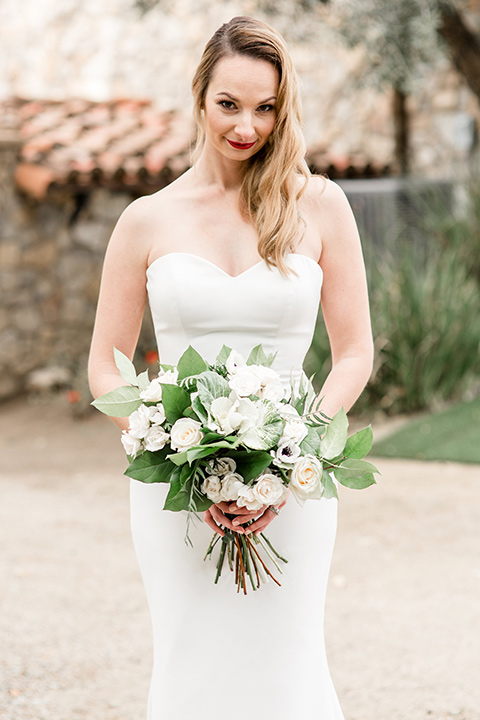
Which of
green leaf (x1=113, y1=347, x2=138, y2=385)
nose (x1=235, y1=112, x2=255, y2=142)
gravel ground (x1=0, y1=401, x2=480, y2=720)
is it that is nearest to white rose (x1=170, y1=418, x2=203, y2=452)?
green leaf (x1=113, y1=347, x2=138, y2=385)

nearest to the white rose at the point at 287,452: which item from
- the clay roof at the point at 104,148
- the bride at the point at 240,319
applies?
the bride at the point at 240,319

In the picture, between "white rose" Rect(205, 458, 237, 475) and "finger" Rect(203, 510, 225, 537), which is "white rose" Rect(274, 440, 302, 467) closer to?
"white rose" Rect(205, 458, 237, 475)

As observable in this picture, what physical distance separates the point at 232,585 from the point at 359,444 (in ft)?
2.01

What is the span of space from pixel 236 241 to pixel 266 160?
230 mm

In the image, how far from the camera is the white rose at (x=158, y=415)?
6.41 ft

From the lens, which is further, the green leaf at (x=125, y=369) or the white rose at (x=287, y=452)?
the green leaf at (x=125, y=369)

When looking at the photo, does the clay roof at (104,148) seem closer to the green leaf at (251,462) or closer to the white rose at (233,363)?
the white rose at (233,363)

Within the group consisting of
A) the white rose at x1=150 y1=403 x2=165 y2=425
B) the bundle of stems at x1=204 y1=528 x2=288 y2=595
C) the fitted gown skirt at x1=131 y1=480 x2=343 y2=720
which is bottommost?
the fitted gown skirt at x1=131 y1=480 x2=343 y2=720

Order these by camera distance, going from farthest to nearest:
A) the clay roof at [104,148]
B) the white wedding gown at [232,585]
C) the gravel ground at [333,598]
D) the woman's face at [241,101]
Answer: the clay roof at [104,148], the gravel ground at [333,598], the white wedding gown at [232,585], the woman's face at [241,101]

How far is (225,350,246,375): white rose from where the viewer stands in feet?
6.56

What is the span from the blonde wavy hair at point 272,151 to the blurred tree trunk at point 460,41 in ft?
21.8

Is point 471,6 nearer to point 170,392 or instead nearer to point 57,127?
point 57,127

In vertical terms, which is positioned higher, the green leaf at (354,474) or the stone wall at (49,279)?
the green leaf at (354,474)

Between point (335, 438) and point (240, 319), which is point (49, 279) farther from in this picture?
point (335, 438)
